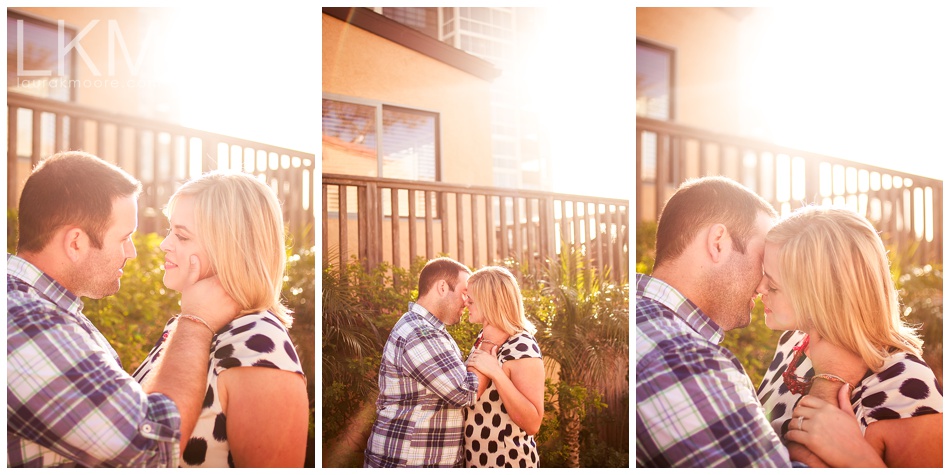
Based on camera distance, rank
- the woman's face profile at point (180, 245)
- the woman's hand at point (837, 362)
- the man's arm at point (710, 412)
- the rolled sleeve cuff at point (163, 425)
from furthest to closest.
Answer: the woman's face profile at point (180, 245)
the woman's hand at point (837, 362)
the rolled sleeve cuff at point (163, 425)
the man's arm at point (710, 412)

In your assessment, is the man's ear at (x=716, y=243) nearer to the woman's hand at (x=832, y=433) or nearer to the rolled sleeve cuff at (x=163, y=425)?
the woman's hand at (x=832, y=433)

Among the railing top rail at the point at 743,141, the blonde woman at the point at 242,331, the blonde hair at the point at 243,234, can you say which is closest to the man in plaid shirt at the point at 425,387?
the blonde woman at the point at 242,331

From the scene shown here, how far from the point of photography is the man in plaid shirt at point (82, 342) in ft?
10.7

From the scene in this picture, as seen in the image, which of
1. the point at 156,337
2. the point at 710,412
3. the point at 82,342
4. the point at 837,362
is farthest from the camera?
the point at 156,337

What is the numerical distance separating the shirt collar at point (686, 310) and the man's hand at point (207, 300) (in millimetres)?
2134

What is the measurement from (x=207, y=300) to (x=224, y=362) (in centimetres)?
38

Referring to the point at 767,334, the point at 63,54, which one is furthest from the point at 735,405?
the point at 63,54

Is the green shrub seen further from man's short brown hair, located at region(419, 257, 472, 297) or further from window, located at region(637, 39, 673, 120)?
window, located at region(637, 39, 673, 120)

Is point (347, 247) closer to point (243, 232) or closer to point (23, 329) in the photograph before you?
point (243, 232)

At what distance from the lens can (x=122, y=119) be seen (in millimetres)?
3785

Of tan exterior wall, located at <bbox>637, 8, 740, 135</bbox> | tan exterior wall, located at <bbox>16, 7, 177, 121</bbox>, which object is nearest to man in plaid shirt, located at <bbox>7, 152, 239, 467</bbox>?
tan exterior wall, located at <bbox>16, 7, 177, 121</bbox>

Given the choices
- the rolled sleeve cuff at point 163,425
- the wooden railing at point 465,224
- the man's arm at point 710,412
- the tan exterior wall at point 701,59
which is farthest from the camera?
the tan exterior wall at point 701,59

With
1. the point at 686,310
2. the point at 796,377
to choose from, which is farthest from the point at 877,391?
the point at 686,310

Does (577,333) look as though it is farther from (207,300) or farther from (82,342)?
(82,342)
